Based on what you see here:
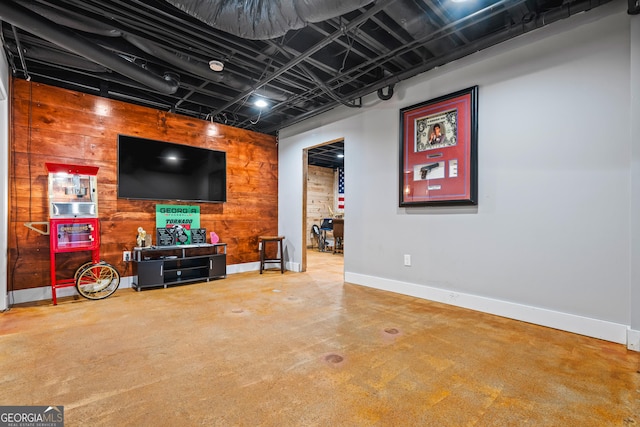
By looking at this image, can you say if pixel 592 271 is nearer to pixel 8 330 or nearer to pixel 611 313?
pixel 611 313

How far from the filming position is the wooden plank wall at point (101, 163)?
12.3 ft

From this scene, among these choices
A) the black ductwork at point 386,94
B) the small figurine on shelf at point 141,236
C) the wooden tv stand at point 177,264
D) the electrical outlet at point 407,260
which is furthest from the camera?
the small figurine on shelf at point 141,236

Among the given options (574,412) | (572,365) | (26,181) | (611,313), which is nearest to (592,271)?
(611,313)

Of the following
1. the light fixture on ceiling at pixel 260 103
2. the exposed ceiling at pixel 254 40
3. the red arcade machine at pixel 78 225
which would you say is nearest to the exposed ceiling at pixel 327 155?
the light fixture on ceiling at pixel 260 103

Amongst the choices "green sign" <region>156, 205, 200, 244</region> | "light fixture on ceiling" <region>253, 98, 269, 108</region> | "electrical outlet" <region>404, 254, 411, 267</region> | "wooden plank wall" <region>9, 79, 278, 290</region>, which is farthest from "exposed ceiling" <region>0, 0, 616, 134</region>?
"electrical outlet" <region>404, 254, 411, 267</region>

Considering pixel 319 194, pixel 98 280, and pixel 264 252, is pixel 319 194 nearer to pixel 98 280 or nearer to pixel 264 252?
pixel 264 252

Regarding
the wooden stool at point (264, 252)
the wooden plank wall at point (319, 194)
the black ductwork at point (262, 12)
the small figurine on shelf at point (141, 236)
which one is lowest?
the wooden stool at point (264, 252)

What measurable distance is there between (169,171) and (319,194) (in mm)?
6085

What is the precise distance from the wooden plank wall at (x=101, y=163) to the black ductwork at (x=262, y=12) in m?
2.94

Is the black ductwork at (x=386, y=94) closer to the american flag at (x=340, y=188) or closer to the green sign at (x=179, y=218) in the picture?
the green sign at (x=179, y=218)

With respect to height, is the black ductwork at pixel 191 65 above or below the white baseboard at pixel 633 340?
above

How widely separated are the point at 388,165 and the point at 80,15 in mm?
3728

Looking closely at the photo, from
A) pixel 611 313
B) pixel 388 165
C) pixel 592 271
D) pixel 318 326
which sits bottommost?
pixel 318 326

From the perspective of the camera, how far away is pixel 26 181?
3.78 metres
